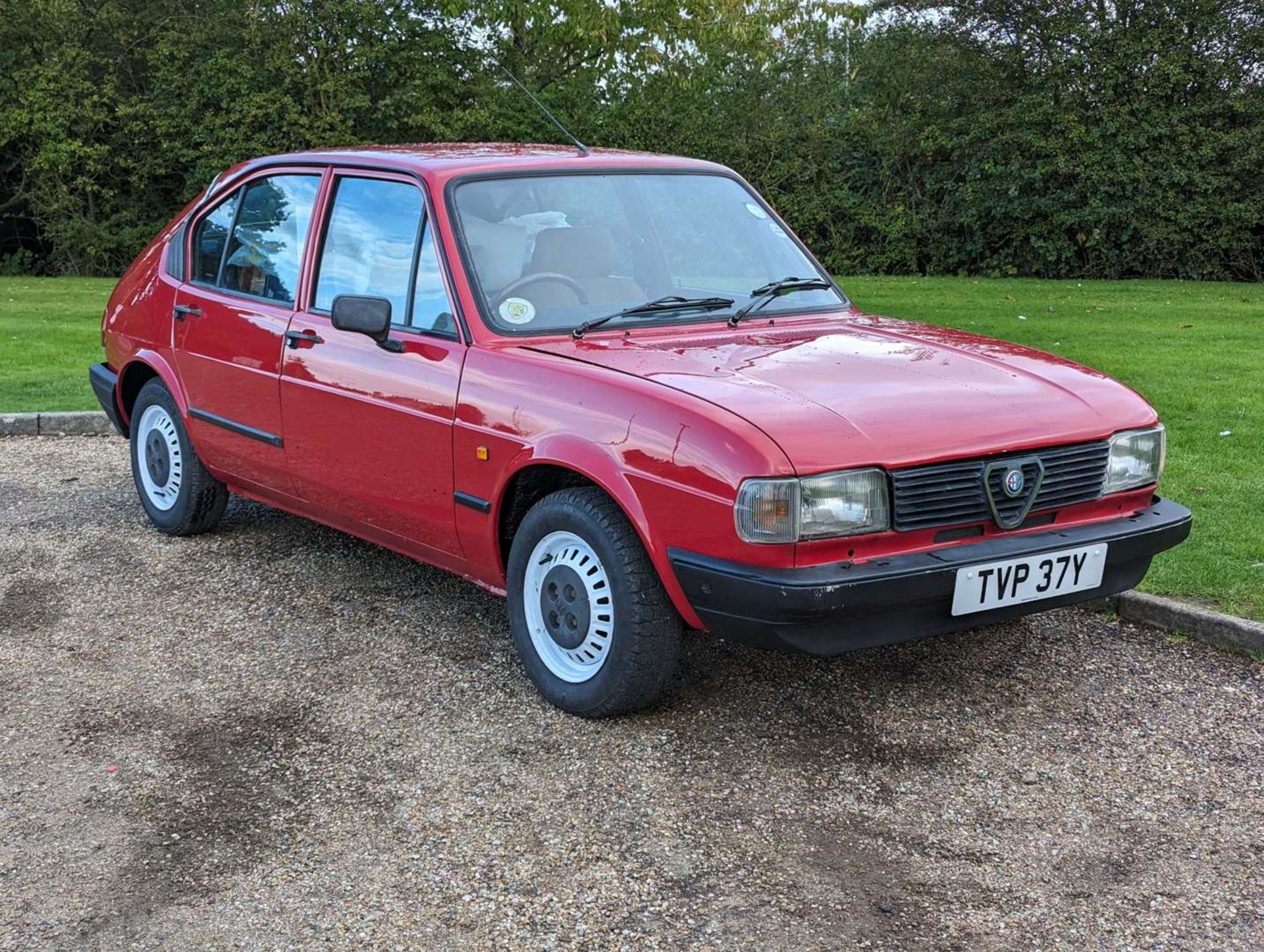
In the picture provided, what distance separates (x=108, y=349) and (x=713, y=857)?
15.3ft

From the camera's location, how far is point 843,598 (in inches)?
148

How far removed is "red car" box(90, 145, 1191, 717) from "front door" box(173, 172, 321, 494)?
0.6 inches

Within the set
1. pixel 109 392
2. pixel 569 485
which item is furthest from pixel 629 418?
pixel 109 392

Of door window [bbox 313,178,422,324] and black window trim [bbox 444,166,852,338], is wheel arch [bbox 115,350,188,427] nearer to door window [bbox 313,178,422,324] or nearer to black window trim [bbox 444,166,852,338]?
door window [bbox 313,178,422,324]

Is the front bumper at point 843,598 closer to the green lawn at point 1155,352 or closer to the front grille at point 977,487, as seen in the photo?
the front grille at point 977,487

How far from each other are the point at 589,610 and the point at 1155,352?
8325 millimetres

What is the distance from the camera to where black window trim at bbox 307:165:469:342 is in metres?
4.78

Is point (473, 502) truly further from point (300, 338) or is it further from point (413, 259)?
point (300, 338)

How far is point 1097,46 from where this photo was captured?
18.3 m

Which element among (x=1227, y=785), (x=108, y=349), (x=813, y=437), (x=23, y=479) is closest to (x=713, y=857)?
(x=813, y=437)

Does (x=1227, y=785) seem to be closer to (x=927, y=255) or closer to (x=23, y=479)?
(x=23, y=479)

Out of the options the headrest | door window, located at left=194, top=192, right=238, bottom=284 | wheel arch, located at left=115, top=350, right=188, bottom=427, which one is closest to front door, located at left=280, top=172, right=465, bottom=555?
the headrest

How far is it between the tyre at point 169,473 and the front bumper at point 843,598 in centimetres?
326

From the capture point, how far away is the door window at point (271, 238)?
18.4 ft
